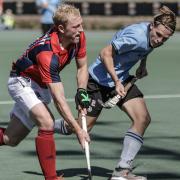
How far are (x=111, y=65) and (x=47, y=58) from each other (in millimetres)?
936

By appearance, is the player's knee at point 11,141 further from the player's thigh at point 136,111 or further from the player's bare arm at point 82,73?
the player's thigh at point 136,111

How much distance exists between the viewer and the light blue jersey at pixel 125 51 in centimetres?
850

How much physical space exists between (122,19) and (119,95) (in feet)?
112

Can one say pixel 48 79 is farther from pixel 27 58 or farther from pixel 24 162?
pixel 24 162

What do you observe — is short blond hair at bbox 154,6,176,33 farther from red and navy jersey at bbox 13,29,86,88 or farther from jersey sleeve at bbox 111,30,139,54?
red and navy jersey at bbox 13,29,86,88

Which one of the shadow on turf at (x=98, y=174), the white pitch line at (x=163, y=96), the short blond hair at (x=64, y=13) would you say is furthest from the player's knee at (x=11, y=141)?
the white pitch line at (x=163, y=96)

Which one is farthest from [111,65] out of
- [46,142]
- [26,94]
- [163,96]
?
[163,96]

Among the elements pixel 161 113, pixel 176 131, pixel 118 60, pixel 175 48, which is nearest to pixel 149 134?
pixel 176 131

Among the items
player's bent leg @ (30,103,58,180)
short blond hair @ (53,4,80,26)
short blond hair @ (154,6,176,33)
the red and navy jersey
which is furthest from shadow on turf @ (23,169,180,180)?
short blond hair @ (53,4,80,26)

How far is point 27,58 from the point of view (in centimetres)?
810

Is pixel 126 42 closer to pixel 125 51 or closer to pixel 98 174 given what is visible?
pixel 125 51

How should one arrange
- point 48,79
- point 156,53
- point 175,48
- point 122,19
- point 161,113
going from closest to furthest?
point 48,79 < point 161,113 < point 156,53 < point 175,48 < point 122,19

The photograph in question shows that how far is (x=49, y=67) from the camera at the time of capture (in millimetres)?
7730

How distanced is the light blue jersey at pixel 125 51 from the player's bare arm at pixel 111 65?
6 cm
